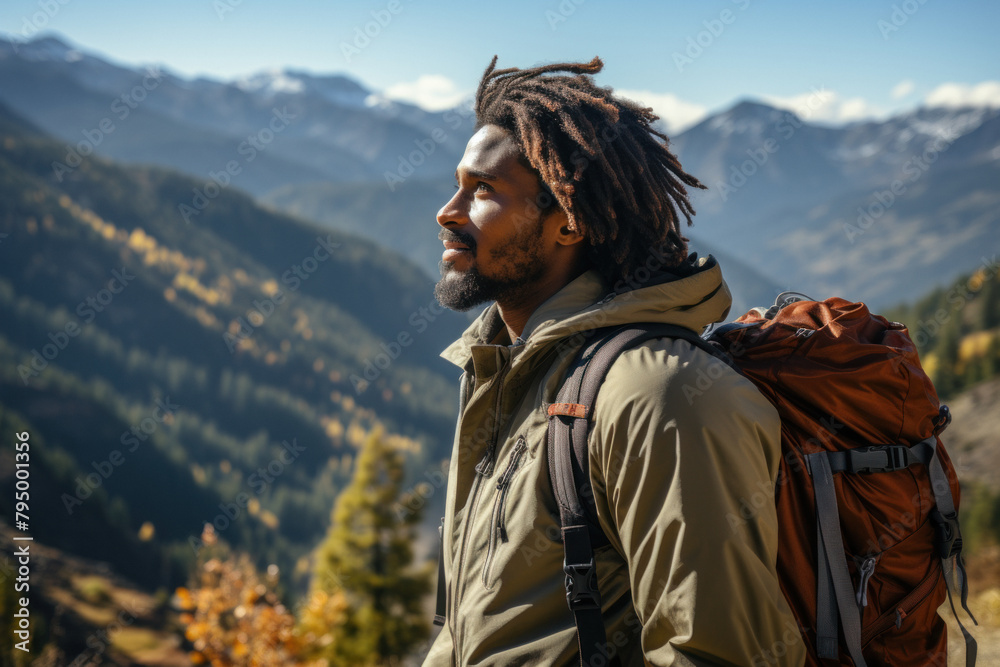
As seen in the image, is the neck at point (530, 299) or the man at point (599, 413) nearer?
the man at point (599, 413)

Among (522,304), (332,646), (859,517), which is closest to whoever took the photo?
(859,517)

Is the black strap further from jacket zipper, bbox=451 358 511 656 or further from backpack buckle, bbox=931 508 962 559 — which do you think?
→ jacket zipper, bbox=451 358 511 656

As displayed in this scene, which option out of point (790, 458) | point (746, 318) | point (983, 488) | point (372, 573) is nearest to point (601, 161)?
point (746, 318)

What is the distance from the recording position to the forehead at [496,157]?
9.39ft

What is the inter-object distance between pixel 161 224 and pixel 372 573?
196m

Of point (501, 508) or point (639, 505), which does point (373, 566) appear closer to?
point (501, 508)

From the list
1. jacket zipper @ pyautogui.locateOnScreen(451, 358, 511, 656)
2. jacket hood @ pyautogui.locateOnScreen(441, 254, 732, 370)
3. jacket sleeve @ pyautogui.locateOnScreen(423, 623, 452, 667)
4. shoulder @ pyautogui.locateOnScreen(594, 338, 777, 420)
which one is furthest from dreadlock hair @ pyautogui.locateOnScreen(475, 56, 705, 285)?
jacket sleeve @ pyautogui.locateOnScreen(423, 623, 452, 667)

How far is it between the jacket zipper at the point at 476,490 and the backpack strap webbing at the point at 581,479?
39cm

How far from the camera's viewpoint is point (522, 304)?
114 inches

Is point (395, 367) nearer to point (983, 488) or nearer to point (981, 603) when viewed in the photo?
point (983, 488)
